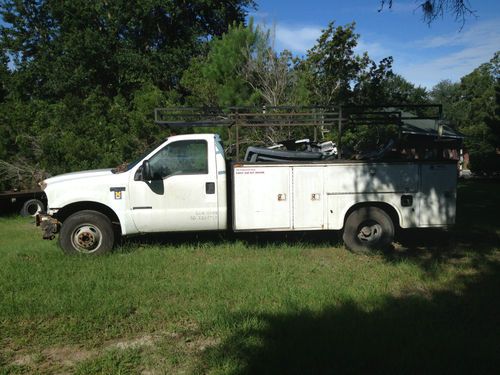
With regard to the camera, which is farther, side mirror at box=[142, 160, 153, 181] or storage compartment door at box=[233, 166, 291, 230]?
storage compartment door at box=[233, 166, 291, 230]

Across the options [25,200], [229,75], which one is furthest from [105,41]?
[25,200]

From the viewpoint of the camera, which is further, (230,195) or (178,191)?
(230,195)

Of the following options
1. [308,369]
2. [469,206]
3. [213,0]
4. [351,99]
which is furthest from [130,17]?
[308,369]

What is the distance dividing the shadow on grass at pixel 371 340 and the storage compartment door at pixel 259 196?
245cm

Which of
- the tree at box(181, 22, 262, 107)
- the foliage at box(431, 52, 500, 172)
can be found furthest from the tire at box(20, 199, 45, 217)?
the foliage at box(431, 52, 500, 172)

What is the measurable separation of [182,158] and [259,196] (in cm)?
133

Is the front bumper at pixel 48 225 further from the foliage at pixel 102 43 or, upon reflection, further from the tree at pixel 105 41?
the tree at pixel 105 41

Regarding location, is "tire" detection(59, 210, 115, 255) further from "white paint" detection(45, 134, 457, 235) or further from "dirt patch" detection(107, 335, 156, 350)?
"dirt patch" detection(107, 335, 156, 350)

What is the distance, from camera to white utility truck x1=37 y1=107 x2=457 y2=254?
7.06 meters

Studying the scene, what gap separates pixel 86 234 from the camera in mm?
7047

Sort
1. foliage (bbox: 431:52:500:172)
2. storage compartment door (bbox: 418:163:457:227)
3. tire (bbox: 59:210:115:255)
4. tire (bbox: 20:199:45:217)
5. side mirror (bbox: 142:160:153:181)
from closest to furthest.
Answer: side mirror (bbox: 142:160:153:181), tire (bbox: 59:210:115:255), storage compartment door (bbox: 418:163:457:227), tire (bbox: 20:199:45:217), foliage (bbox: 431:52:500:172)

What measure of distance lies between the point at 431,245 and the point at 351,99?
9205 mm

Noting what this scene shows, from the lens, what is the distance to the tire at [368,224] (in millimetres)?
7332

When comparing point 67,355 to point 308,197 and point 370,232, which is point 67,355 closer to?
point 308,197
